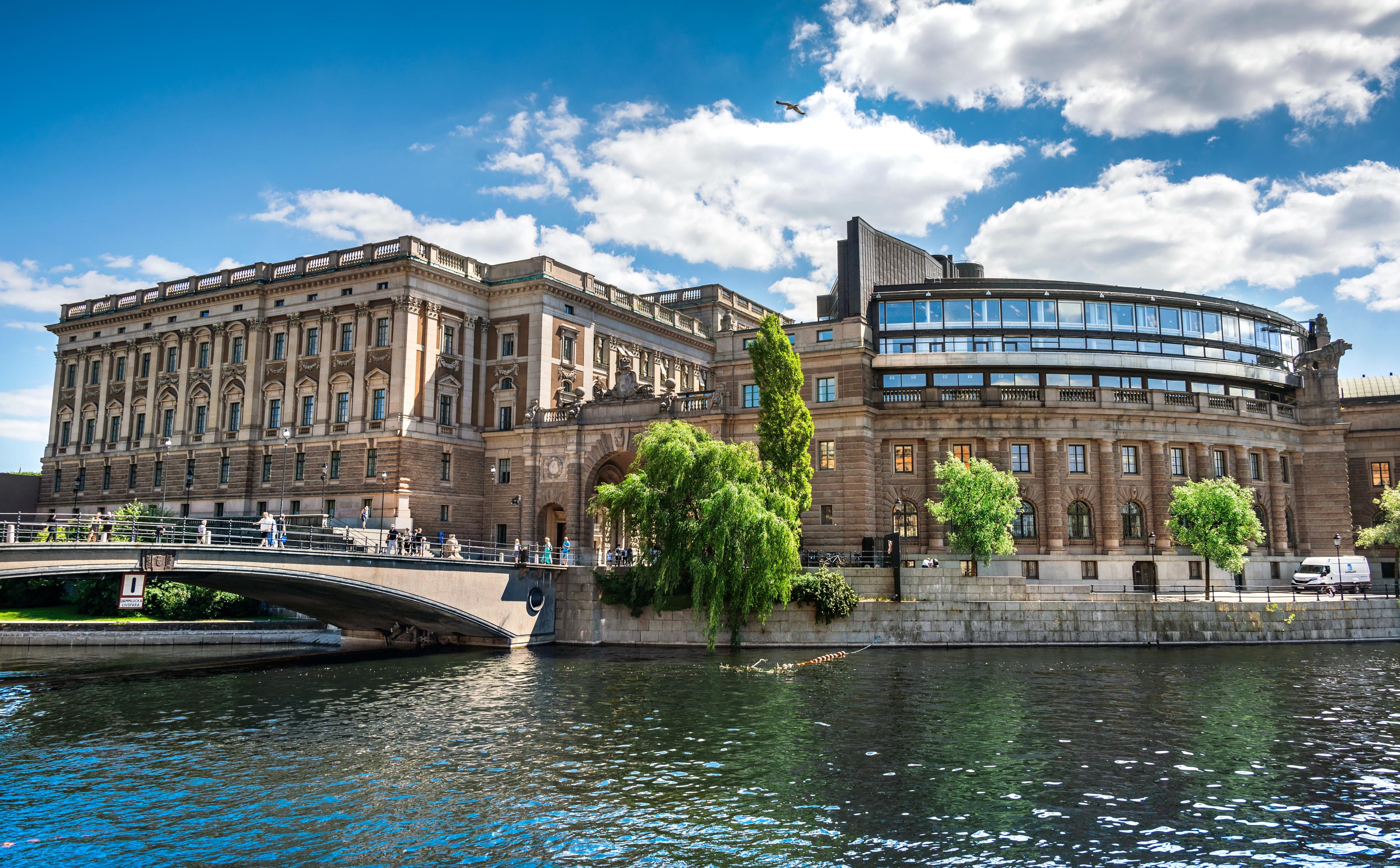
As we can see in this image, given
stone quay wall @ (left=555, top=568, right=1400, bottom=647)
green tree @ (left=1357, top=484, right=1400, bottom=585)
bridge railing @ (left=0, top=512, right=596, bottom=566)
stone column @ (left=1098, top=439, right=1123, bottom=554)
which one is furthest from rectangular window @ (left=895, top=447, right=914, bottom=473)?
green tree @ (left=1357, top=484, right=1400, bottom=585)

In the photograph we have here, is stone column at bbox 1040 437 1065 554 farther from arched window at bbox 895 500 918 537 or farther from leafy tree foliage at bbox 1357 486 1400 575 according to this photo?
leafy tree foliage at bbox 1357 486 1400 575

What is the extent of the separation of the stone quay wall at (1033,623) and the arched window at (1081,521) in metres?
10.1

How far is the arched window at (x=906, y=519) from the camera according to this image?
60.2 meters

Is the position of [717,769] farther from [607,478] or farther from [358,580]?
[607,478]

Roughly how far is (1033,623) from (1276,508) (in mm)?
26691

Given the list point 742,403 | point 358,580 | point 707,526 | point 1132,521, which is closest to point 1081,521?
point 1132,521

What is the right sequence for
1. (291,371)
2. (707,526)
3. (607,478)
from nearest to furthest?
(707,526), (607,478), (291,371)

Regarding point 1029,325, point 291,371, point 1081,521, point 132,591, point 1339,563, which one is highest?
point 1029,325

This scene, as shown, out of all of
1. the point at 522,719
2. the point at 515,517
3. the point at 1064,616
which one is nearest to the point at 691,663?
the point at 522,719

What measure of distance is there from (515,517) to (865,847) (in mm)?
55516

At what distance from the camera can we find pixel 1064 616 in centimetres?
4888

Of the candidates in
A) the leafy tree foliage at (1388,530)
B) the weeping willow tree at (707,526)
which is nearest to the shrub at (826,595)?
the weeping willow tree at (707,526)

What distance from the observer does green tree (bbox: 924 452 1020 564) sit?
5350 cm

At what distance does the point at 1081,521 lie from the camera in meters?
60.3
